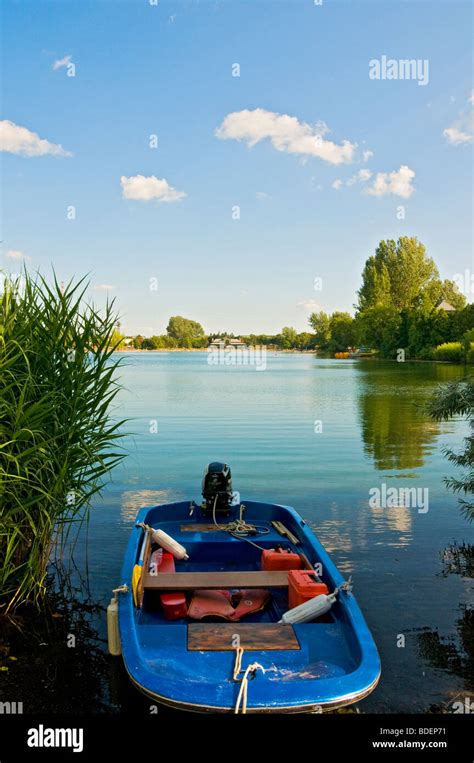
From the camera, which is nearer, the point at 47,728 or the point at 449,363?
the point at 47,728

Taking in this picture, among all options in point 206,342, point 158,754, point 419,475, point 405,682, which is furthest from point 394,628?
point 206,342

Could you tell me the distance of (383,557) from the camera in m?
8.46

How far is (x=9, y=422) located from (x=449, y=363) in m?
61.1

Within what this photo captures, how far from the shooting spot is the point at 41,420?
6.04 meters

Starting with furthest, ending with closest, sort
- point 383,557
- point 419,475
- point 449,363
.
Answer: point 449,363
point 419,475
point 383,557

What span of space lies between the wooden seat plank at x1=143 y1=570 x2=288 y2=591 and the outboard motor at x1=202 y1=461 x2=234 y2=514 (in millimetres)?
2409

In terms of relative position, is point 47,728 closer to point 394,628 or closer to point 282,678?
point 282,678

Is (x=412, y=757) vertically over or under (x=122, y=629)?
under

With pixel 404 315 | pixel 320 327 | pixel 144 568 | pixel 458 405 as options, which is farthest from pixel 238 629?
pixel 320 327

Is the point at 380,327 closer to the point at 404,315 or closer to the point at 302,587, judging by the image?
the point at 404,315

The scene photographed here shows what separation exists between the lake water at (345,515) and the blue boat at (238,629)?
0.68 metres

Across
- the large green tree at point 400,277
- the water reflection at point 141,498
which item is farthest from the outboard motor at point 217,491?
the large green tree at point 400,277

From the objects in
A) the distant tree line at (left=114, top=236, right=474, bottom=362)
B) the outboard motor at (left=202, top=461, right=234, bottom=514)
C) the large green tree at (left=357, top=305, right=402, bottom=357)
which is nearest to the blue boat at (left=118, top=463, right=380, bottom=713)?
the outboard motor at (left=202, top=461, right=234, bottom=514)

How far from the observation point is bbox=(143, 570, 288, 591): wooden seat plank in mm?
5727
